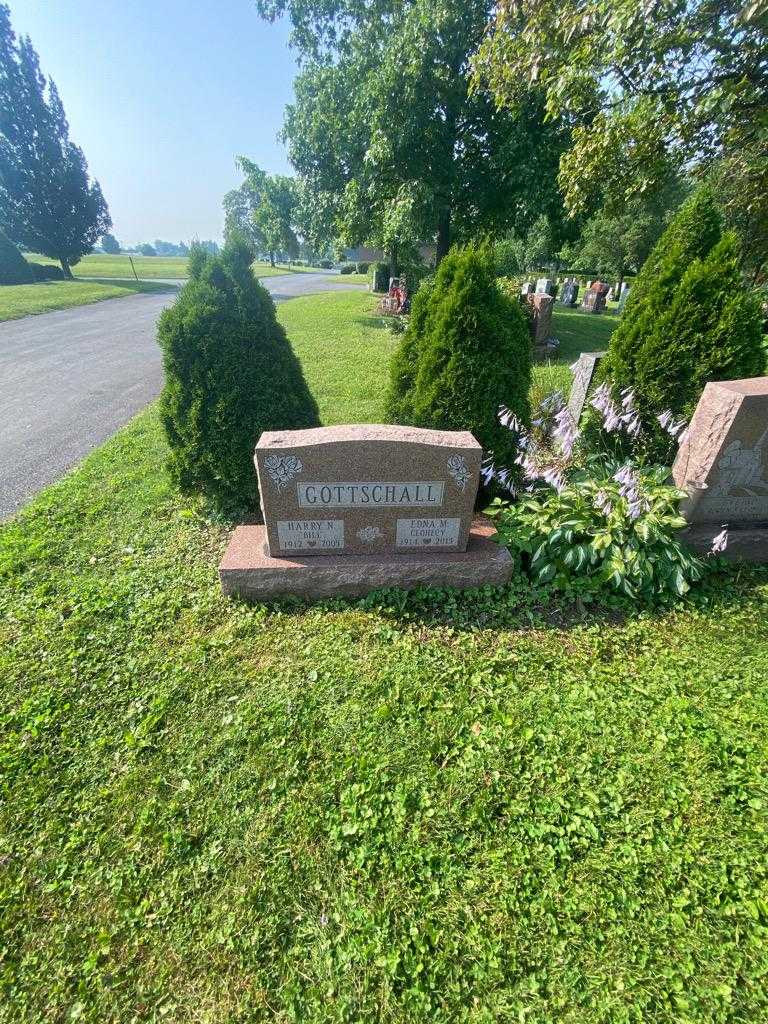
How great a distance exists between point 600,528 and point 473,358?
1.60 metres

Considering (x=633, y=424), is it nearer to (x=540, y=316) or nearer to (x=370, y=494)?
(x=370, y=494)

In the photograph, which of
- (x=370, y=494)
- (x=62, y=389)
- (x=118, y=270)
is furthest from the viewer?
(x=118, y=270)

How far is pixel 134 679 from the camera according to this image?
9.06 feet

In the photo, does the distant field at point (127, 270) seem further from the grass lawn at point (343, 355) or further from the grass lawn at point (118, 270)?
the grass lawn at point (343, 355)

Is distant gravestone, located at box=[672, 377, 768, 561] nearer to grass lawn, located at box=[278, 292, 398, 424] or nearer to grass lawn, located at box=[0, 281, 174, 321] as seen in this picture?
grass lawn, located at box=[278, 292, 398, 424]

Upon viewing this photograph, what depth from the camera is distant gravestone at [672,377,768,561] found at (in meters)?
3.34

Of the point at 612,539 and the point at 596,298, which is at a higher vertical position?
the point at 612,539

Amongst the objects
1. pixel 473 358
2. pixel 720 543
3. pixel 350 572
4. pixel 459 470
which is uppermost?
pixel 473 358

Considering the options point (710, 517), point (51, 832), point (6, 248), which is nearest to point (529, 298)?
point (710, 517)

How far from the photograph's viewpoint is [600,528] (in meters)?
3.40

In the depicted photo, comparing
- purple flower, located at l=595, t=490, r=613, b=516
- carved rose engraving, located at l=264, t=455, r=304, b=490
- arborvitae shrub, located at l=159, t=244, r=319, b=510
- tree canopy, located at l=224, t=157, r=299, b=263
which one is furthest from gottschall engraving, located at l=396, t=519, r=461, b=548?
tree canopy, located at l=224, t=157, r=299, b=263

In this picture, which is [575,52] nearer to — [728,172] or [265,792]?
[728,172]

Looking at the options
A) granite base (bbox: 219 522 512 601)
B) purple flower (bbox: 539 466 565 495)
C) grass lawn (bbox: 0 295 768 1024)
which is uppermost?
purple flower (bbox: 539 466 565 495)

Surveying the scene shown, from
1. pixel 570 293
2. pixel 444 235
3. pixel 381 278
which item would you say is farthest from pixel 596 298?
pixel 381 278
